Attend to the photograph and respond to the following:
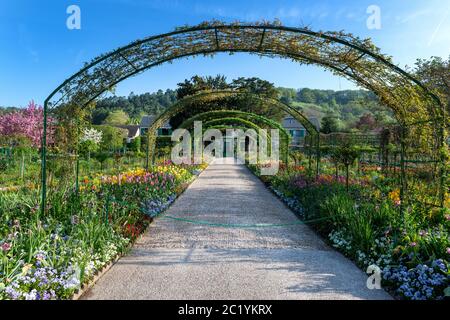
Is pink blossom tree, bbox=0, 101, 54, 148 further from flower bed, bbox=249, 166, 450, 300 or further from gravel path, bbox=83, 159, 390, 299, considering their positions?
flower bed, bbox=249, 166, 450, 300

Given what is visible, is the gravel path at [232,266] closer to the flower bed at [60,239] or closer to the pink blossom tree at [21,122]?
the flower bed at [60,239]

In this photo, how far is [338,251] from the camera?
409 cm

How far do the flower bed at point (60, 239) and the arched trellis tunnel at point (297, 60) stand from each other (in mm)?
853

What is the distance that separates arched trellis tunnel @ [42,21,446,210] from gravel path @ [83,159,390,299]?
1698 mm

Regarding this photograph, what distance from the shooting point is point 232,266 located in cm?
350

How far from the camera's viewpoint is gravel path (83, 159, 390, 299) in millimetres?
2883

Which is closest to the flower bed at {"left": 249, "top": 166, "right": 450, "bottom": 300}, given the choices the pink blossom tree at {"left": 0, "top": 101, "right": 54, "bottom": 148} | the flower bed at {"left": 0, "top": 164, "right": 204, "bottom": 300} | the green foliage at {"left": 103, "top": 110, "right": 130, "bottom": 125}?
the flower bed at {"left": 0, "top": 164, "right": 204, "bottom": 300}

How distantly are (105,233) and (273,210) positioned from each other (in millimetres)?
3743

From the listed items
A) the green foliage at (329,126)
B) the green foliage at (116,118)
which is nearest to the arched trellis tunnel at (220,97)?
the green foliage at (329,126)
